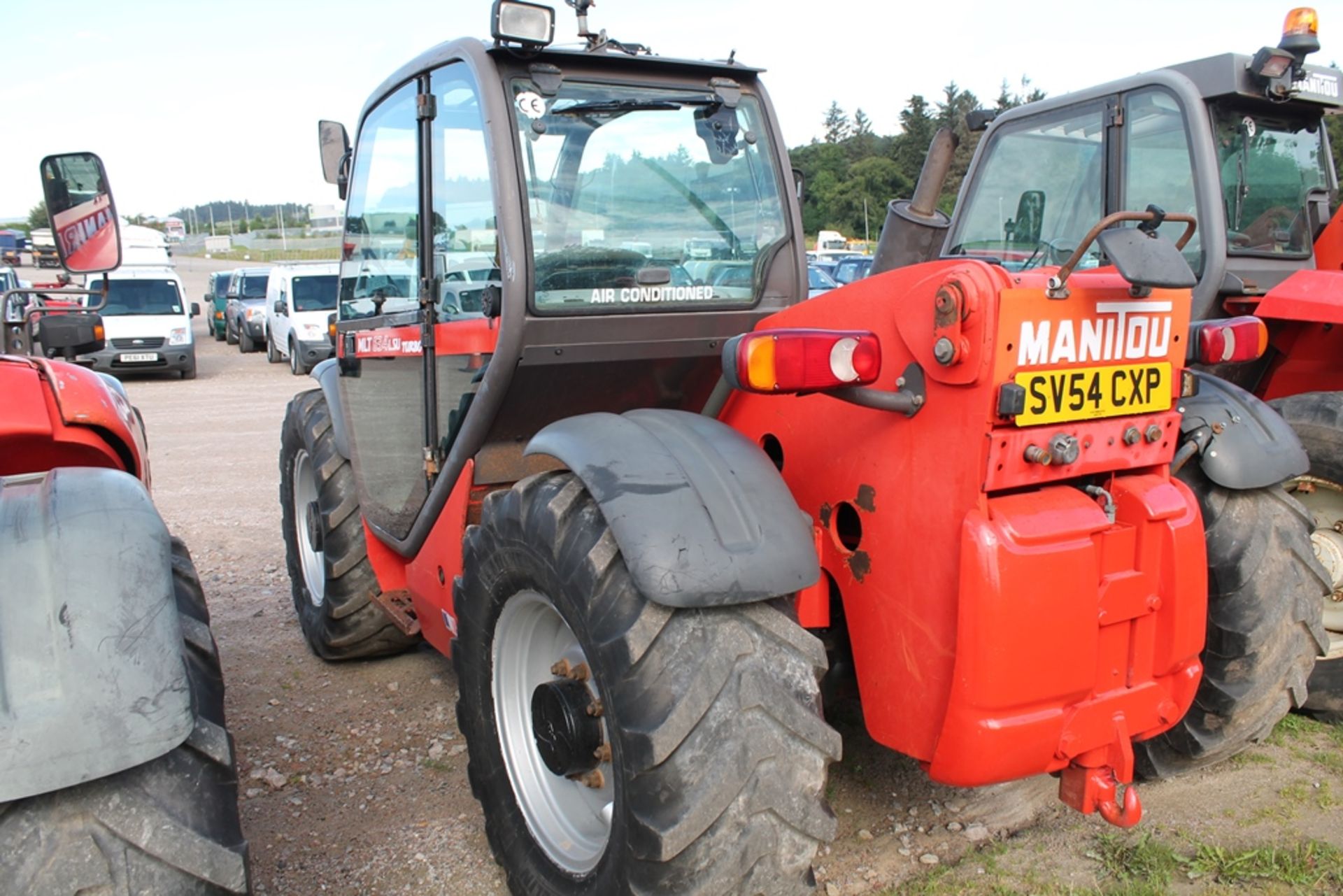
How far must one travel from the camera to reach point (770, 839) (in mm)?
2139

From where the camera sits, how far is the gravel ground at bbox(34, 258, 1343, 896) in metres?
2.99

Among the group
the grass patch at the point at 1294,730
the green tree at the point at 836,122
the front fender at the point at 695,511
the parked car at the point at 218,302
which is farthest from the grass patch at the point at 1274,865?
the green tree at the point at 836,122

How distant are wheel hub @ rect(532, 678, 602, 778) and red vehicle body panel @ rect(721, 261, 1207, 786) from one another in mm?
590

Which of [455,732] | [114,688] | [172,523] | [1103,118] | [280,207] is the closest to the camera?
[114,688]

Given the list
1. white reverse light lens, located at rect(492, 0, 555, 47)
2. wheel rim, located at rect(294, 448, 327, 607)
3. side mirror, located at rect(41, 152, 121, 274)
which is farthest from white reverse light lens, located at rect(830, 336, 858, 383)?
wheel rim, located at rect(294, 448, 327, 607)

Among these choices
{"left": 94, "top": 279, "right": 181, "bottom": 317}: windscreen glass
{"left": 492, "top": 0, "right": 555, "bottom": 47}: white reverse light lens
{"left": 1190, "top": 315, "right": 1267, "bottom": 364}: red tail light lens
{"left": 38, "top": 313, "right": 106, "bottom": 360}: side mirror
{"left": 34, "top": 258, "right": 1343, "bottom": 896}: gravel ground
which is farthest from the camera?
{"left": 94, "top": 279, "right": 181, "bottom": 317}: windscreen glass

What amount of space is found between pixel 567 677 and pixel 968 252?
12.5 ft

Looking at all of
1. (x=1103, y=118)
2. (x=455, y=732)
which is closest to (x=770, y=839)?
(x=455, y=732)

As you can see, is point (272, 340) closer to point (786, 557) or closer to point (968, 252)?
point (968, 252)

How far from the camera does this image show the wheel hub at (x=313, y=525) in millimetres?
4387

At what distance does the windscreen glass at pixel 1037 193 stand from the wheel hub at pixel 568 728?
325 centimetres

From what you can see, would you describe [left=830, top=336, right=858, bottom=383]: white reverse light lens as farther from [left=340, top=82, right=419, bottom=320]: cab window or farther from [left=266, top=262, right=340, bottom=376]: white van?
[left=266, top=262, right=340, bottom=376]: white van

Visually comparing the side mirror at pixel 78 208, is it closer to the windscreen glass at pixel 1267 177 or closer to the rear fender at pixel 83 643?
the rear fender at pixel 83 643

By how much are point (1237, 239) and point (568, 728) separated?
381cm
